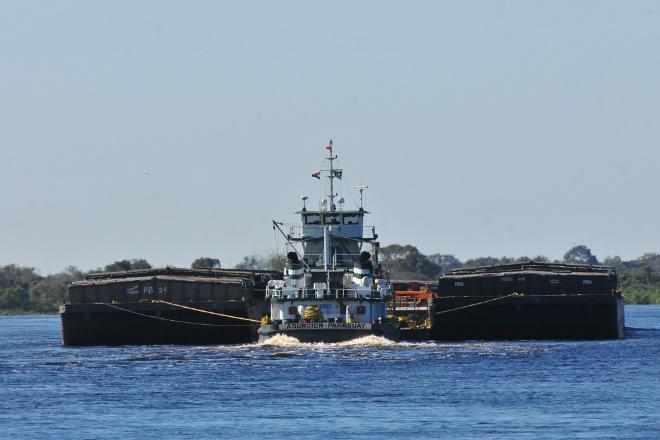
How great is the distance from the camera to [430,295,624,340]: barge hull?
10844 cm

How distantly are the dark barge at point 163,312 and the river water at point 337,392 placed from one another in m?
11.0

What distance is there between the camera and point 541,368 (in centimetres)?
8044

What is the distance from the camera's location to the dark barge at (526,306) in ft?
356

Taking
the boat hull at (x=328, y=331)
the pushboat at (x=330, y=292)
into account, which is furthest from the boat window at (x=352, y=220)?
the boat hull at (x=328, y=331)

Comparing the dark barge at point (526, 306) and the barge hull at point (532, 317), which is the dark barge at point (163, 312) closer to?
the dark barge at point (526, 306)

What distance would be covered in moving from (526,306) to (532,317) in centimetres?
87

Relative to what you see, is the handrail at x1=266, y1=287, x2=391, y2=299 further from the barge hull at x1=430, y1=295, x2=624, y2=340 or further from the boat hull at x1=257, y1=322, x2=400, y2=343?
the barge hull at x1=430, y1=295, x2=624, y2=340

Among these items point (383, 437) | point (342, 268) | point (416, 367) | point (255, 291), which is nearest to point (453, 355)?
point (416, 367)

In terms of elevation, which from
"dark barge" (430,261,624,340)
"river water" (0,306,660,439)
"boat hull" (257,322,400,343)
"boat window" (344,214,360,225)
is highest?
"boat window" (344,214,360,225)

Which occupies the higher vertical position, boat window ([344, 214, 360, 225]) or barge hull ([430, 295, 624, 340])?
boat window ([344, 214, 360, 225])

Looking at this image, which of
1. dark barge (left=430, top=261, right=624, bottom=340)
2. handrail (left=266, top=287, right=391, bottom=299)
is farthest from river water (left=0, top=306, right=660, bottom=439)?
dark barge (left=430, top=261, right=624, bottom=340)

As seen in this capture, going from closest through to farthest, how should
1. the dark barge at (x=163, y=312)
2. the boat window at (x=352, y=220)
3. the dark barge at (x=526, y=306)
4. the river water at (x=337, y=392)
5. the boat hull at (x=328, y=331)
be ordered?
the river water at (x=337, y=392) < the boat hull at (x=328, y=331) < the dark barge at (x=526, y=306) < the dark barge at (x=163, y=312) < the boat window at (x=352, y=220)

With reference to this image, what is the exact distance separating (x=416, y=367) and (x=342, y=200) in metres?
30.8

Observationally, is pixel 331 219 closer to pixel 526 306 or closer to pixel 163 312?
pixel 163 312
